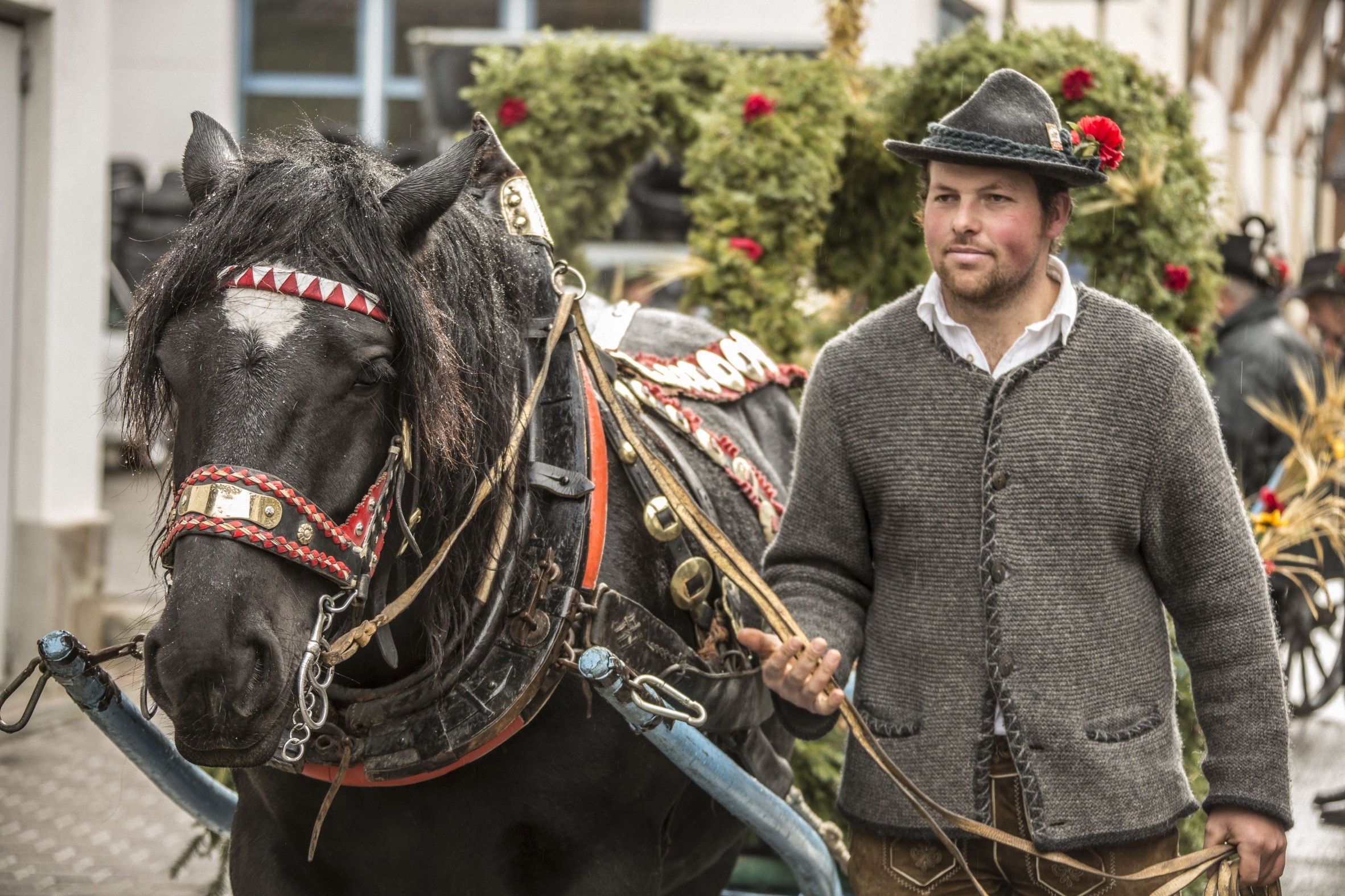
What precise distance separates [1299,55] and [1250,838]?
89.4ft

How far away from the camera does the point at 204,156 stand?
7.32 feet

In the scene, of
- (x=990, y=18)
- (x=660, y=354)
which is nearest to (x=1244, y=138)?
(x=990, y=18)

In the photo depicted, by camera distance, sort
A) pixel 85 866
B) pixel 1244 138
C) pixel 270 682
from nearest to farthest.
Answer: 1. pixel 270 682
2. pixel 85 866
3. pixel 1244 138

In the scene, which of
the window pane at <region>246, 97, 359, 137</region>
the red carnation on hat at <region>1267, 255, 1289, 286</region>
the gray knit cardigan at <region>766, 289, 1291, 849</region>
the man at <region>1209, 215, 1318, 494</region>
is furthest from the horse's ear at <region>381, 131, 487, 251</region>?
the window pane at <region>246, 97, 359, 137</region>

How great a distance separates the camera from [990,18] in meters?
14.2

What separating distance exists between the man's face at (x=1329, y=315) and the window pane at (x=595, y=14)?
7160 mm

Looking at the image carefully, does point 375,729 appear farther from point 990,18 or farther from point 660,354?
point 990,18

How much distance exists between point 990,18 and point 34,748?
37.0 ft

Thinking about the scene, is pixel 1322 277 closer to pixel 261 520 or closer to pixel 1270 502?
pixel 1270 502

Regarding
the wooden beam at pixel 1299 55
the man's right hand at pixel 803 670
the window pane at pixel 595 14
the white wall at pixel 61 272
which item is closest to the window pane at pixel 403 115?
the window pane at pixel 595 14

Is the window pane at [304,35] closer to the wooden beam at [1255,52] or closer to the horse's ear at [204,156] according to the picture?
the horse's ear at [204,156]

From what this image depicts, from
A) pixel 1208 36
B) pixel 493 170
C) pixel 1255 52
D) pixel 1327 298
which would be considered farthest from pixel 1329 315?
pixel 1255 52

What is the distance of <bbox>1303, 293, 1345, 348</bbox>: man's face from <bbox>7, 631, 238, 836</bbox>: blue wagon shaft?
7707mm

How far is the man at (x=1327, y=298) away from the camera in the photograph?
871cm
